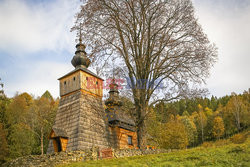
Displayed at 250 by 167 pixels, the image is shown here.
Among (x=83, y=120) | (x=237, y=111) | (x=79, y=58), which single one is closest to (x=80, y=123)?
(x=83, y=120)

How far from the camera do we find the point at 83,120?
61.5 ft

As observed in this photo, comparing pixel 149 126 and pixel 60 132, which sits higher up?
pixel 149 126

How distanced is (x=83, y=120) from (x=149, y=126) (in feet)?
17.5

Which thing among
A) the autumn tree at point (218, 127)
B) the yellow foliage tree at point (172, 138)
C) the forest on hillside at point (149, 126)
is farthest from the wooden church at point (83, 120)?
the autumn tree at point (218, 127)

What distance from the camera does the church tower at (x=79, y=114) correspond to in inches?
710

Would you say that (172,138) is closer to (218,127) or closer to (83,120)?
(83,120)

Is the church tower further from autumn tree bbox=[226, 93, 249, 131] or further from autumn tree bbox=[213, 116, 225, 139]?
autumn tree bbox=[226, 93, 249, 131]

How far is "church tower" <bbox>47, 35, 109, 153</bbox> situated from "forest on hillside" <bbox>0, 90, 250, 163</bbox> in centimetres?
469

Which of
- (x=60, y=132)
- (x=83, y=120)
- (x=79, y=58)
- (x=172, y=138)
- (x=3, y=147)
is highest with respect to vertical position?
(x=79, y=58)

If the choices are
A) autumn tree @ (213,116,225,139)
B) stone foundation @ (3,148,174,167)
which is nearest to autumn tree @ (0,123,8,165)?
stone foundation @ (3,148,174,167)

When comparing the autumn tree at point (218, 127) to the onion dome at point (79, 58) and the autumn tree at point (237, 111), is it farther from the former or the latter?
the onion dome at point (79, 58)

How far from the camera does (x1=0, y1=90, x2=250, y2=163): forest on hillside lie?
19.2m

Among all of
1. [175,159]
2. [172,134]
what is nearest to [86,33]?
[175,159]

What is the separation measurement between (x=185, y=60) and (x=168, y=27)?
227 centimetres
